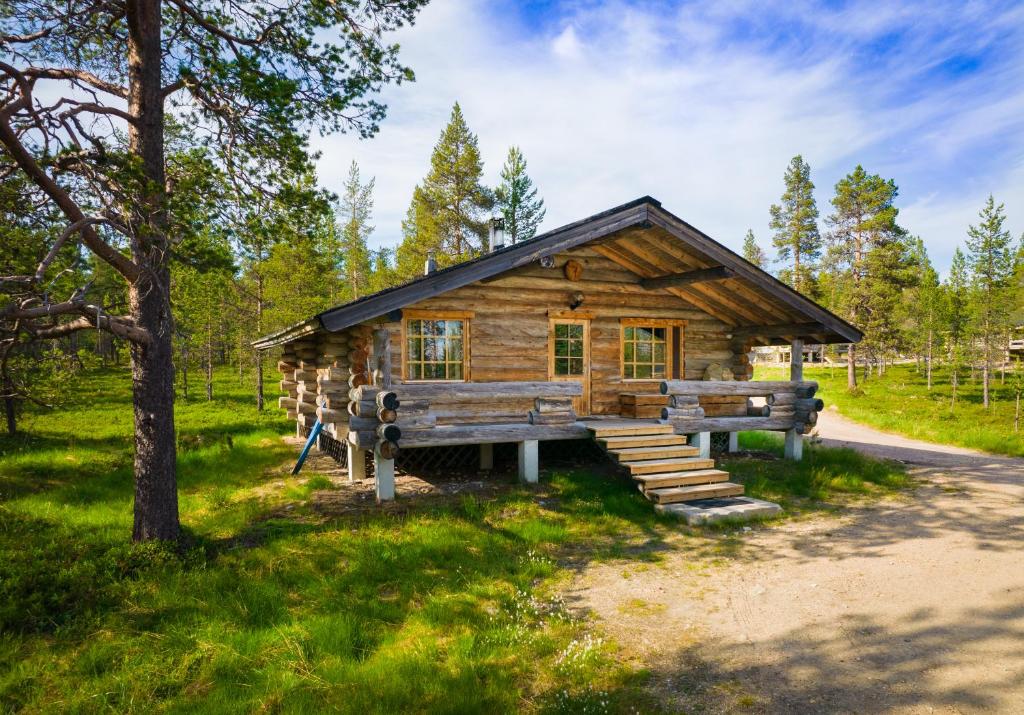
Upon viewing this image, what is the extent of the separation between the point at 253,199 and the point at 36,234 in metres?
2.94

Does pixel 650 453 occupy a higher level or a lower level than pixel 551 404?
lower

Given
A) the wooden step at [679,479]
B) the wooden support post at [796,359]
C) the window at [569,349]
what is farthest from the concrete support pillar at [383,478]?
the wooden support post at [796,359]

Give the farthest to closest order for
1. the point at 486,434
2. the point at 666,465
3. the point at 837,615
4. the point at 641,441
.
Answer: the point at 641,441 → the point at 486,434 → the point at 666,465 → the point at 837,615

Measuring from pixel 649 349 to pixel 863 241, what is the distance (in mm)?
28248

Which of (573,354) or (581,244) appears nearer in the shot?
(581,244)

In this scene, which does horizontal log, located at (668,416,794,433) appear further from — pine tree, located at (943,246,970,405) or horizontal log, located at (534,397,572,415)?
pine tree, located at (943,246,970,405)

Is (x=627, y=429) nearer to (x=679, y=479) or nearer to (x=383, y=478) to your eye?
(x=679, y=479)

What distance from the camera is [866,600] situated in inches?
206

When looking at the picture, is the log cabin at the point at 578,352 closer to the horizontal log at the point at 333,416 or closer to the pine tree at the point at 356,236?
the horizontal log at the point at 333,416

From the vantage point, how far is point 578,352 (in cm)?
1252

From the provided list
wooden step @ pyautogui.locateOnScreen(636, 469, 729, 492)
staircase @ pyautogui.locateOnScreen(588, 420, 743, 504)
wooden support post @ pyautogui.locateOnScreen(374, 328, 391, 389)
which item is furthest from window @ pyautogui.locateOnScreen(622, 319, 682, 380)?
wooden support post @ pyautogui.locateOnScreen(374, 328, 391, 389)

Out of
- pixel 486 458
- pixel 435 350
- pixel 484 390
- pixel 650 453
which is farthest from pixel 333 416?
pixel 650 453

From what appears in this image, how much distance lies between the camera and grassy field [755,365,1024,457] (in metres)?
16.0

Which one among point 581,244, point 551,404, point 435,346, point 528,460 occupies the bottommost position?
point 528,460
